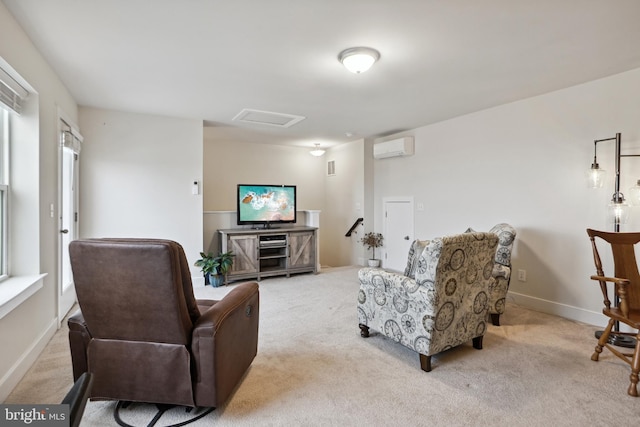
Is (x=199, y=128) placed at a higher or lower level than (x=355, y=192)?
higher

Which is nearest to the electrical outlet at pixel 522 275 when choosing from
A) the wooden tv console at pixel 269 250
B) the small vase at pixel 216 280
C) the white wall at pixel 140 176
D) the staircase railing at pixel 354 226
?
the staircase railing at pixel 354 226

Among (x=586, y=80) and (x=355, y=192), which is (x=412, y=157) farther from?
(x=586, y=80)

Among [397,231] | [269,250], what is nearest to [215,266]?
[269,250]

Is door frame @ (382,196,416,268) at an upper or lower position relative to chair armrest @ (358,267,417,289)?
upper

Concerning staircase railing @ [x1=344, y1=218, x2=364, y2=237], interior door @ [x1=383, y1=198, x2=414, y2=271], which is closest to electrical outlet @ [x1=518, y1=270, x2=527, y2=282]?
interior door @ [x1=383, y1=198, x2=414, y2=271]

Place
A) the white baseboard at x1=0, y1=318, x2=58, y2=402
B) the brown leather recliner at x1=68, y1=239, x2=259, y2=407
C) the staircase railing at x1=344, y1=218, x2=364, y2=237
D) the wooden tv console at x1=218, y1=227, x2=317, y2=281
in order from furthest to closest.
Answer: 1. the staircase railing at x1=344, y1=218, x2=364, y2=237
2. the wooden tv console at x1=218, y1=227, x2=317, y2=281
3. the white baseboard at x1=0, y1=318, x2=58, y2=402
4. the brown leather recliner at x1=68, y1=239, x2=259, y2=407

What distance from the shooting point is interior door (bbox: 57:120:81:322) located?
3.30 meters

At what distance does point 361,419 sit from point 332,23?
248cm

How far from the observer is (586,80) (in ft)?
10.6

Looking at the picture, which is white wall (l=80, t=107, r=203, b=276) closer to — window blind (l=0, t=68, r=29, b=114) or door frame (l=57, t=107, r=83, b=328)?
door frame (l=57, t=107, r=83, b=328)

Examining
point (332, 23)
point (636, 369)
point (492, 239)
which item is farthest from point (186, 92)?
point (636, 369)

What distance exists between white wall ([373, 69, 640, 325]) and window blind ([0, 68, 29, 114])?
4653mm

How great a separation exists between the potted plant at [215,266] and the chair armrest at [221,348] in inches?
102

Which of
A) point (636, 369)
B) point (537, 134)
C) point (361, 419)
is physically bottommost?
point (361, 419)
